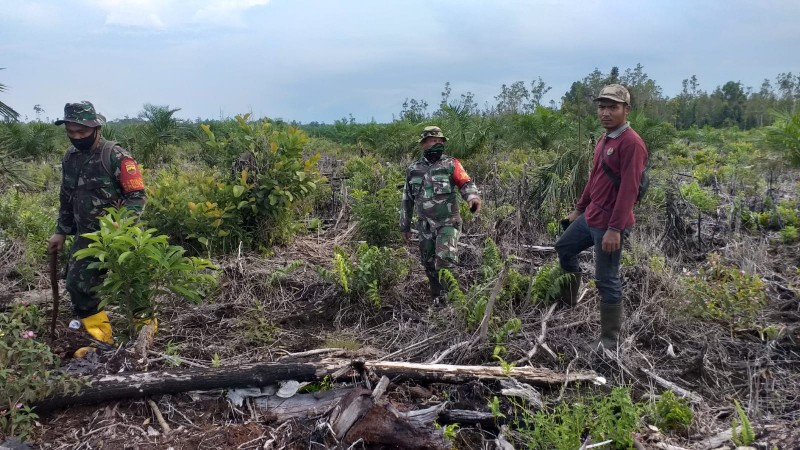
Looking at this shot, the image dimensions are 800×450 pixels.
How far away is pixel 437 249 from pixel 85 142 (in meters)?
3.08

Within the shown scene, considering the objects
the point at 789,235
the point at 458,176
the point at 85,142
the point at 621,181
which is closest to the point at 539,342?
the point at 621,181

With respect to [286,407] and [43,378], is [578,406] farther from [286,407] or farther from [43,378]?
[43,378]

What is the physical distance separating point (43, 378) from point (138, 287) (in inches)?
33.9

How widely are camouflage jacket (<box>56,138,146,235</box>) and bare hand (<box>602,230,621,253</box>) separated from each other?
3523 mm

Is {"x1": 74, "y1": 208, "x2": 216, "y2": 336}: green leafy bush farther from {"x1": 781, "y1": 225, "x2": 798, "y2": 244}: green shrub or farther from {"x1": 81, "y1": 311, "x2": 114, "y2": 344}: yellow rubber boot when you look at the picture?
{"x1": 781, "y1": 225, "x2": 798, "y2": 244}: green shrub

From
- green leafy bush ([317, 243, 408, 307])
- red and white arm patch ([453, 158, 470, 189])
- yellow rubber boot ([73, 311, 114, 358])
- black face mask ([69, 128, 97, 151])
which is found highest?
black face mask ([69, 128, 97, 151])

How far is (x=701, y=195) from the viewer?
317 inches

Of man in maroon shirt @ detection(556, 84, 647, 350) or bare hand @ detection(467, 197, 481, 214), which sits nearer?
man in maroon shirt @ detection(556, 84, 647, 350)

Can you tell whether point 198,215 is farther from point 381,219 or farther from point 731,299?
point 731,299

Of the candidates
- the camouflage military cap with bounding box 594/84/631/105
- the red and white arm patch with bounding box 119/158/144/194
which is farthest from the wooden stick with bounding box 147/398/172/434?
the camouflage military cap with bounding box 594/84/631/105

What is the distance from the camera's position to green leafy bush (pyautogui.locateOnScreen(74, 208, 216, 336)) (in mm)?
3762

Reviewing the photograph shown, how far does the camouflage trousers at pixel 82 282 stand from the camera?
14.3 ft

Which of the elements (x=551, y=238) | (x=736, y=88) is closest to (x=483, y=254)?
(x=551, y=238)

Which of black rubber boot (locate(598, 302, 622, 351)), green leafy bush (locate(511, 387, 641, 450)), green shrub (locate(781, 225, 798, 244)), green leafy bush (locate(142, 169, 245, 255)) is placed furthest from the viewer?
green shrub (locate(781, 225, 798, 244))
